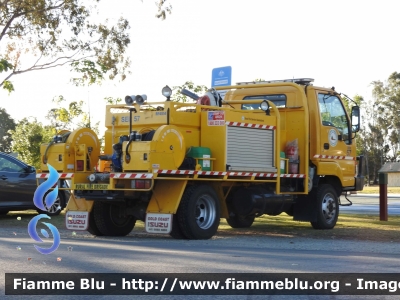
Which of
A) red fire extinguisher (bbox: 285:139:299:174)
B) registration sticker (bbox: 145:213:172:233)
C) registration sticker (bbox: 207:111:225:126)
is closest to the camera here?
registration sticker (bbox: 145:213:172:233)

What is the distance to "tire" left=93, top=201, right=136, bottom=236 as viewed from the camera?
45.6 feet

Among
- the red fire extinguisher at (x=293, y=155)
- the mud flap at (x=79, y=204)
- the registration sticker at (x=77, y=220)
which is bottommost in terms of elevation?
the registration sticker at (x=77, y=220)

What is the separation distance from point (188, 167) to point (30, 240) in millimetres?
2862

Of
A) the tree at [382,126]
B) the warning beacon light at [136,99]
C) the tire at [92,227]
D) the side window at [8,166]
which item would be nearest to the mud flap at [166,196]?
the warning beacon light at [136,99]

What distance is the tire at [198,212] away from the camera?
42.0 ft

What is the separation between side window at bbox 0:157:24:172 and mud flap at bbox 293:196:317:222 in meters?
6.68

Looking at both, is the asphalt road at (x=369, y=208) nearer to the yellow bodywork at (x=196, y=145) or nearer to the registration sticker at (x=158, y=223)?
the yellow bodywork at (x=196, y=145)

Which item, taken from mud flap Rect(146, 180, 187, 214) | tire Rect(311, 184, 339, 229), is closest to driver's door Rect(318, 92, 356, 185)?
tire Rect(311, 184, 339, 229)

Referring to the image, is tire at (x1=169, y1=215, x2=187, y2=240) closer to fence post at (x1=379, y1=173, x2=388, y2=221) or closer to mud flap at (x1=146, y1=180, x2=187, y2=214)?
mud flap at (x1=146, y1=180, x2=187, y2=214)

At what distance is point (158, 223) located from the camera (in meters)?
12.7

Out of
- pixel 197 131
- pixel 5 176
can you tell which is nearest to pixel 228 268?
pixel 197 131

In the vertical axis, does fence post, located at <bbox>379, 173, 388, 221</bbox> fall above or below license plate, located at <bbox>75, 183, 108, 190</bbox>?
below

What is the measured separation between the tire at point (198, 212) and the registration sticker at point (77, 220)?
186cm

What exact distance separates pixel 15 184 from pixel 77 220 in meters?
4.71
